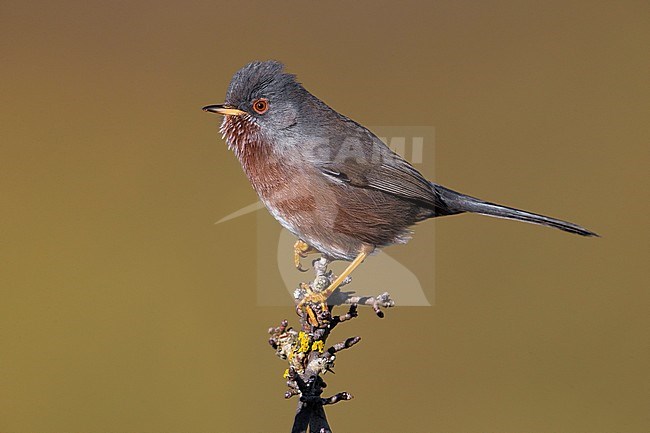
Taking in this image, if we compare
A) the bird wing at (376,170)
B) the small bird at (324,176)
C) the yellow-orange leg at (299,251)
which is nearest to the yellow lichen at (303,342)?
the small bird at (324,176)

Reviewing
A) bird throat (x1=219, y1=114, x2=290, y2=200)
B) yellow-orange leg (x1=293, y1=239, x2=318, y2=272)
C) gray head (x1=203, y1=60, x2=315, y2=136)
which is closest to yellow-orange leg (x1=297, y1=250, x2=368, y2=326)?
yellow-orange leg (x1=293, y1=239, x2=318, y2=272)

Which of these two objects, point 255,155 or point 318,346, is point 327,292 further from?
point 255,155

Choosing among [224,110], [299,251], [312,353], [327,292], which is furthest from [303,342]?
[224,110]

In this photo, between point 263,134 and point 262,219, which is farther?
point 262,219

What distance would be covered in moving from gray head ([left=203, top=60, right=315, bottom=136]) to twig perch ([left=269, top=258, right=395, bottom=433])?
0.50m

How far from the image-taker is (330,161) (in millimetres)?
2094

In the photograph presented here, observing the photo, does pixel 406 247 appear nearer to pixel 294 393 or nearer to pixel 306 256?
pixel 306 256

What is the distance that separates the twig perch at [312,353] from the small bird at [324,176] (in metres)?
0.09

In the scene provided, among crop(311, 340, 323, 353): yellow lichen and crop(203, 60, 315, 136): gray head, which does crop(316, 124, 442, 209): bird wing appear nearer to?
crop(203, 60, 315, 136): gray head

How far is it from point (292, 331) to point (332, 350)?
0.36 ft

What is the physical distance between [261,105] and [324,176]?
28cm

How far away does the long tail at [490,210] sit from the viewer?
2039 millimetres

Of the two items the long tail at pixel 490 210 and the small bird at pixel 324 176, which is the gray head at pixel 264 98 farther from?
the long tail at pixel 490 210

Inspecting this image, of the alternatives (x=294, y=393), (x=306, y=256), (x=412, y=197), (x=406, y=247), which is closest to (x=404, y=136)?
(x=412, y=197)
